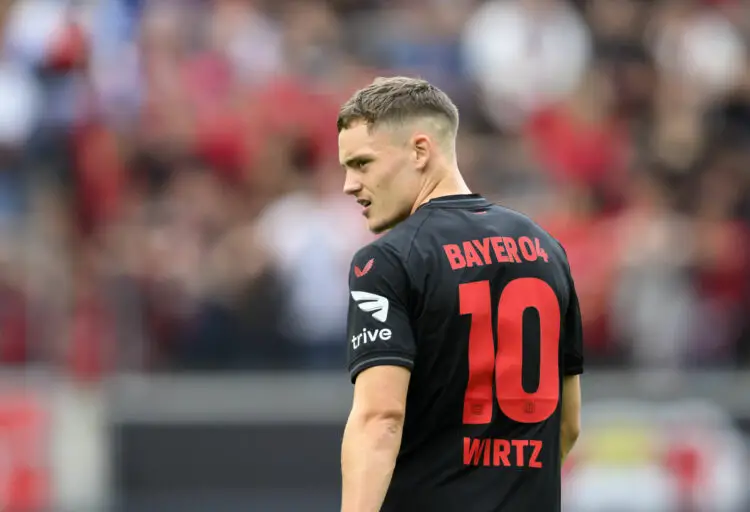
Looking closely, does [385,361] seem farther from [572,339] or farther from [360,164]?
[572,339]

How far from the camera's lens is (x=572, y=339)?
162 inches

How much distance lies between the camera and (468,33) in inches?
467

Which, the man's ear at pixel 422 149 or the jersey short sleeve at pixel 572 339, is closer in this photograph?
the man's ear at pixel 422 149

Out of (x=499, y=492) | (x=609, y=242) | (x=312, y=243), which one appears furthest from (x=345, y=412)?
(x=499, y=492)

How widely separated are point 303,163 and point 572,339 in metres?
6.80

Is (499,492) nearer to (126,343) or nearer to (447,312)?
(447,312)

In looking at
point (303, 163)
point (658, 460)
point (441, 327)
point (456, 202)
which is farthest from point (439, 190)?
point (303, 163)

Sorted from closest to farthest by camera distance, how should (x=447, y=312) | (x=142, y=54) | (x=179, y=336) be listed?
1. (x=447, y=312)
2. (x=179, y=336)
3. (x=142, y=54)

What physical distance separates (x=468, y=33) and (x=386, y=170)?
26.7 ft

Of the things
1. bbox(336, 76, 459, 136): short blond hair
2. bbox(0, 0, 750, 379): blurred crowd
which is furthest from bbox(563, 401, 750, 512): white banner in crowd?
bbox(336, 76, 459, 136): short blond hair

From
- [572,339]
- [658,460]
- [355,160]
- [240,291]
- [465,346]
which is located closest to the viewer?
[465,346]

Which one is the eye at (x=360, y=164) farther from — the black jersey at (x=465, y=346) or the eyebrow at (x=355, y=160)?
the black jersey at (x=465, y=346)

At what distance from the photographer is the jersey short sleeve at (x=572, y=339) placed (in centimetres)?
411

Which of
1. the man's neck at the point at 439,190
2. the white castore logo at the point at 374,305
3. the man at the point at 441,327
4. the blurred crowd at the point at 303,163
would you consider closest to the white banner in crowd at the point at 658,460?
the blurred crowd at the point at 303,163
